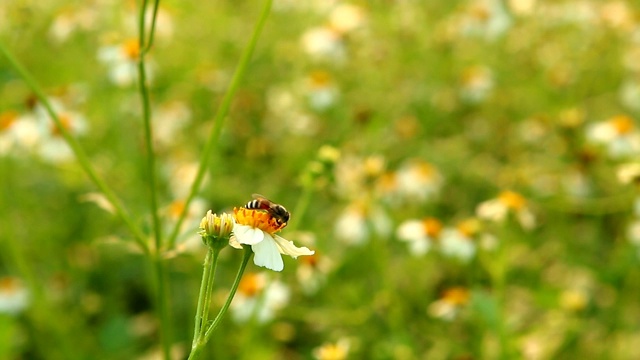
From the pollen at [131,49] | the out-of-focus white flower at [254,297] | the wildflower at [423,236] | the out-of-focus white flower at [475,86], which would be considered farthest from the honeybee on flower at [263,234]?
the out-of-focus white flower at [475,86]

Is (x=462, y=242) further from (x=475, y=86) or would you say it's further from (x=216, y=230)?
(x=475, y=86)

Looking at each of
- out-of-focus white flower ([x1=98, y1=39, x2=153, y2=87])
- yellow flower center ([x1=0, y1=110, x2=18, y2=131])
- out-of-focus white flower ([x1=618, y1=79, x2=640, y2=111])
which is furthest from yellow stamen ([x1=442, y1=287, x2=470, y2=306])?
out-of-focus white flower ([x1=618, y1=79, x2=640, y2=111])

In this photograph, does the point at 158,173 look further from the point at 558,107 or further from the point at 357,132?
the point at 558,107

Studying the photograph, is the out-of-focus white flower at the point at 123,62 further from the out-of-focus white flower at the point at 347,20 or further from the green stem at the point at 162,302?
the green stem at the point at 162,302

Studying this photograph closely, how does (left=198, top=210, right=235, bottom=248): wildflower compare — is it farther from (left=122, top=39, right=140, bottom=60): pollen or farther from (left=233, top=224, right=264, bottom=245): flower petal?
(left=122, top=39, right=140, bottom=60): pollen

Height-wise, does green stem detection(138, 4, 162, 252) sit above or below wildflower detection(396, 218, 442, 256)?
below

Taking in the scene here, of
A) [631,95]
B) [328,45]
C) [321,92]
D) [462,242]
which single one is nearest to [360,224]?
[462,242]
